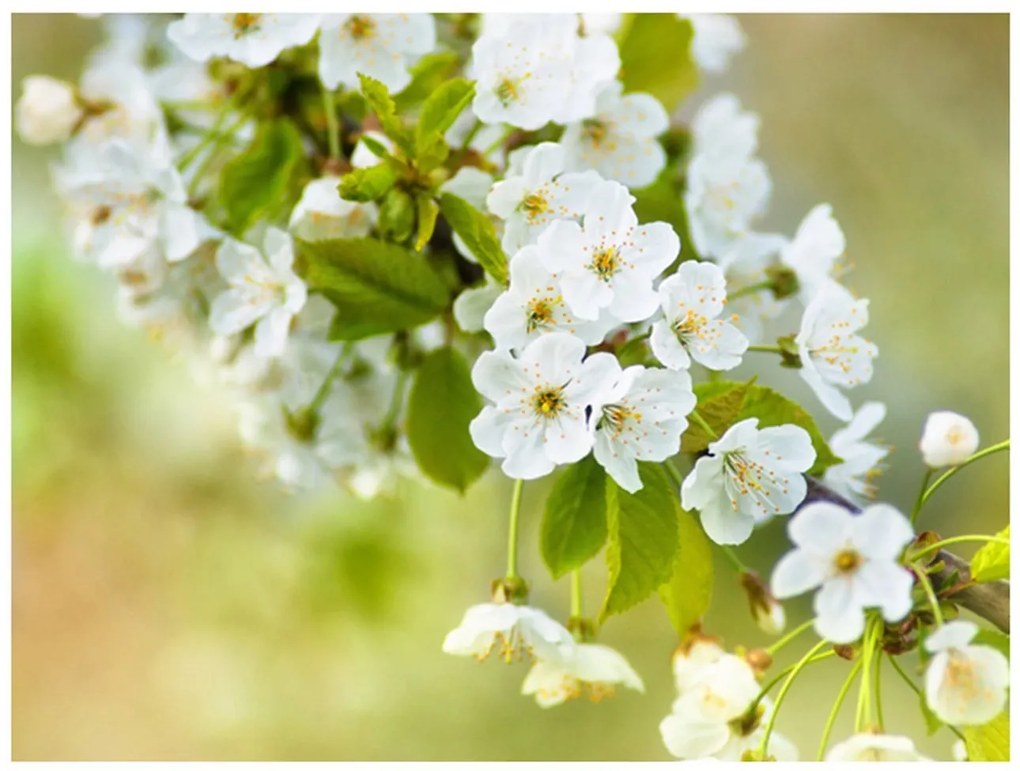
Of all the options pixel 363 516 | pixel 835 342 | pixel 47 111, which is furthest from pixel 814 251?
pixel 363 516

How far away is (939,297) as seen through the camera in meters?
2.36

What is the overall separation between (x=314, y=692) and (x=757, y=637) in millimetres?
896

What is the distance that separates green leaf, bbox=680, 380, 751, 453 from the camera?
62 cm

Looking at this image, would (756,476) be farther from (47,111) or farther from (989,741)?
(47,111)

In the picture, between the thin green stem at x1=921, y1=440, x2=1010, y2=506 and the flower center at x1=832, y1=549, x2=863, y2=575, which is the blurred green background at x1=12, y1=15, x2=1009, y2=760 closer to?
the thin green stem at x1=921, y1=440, x2=1010, y2=506

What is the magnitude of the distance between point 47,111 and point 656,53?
0.52 m

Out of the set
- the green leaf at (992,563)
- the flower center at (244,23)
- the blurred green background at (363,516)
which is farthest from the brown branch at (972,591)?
the blurred green background at (363,516)

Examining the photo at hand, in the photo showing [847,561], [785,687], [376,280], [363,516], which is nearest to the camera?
[847,561]

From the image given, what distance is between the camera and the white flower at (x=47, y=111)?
3.15 feet

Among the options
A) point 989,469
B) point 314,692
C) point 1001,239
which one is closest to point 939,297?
point 1001,239

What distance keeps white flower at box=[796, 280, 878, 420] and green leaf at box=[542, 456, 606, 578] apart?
0.15 metres

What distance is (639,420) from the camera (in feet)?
1.96

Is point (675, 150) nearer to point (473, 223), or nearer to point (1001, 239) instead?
point (473, 223)

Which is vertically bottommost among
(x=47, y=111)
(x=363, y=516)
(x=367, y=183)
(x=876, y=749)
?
(x=876, y=749)
